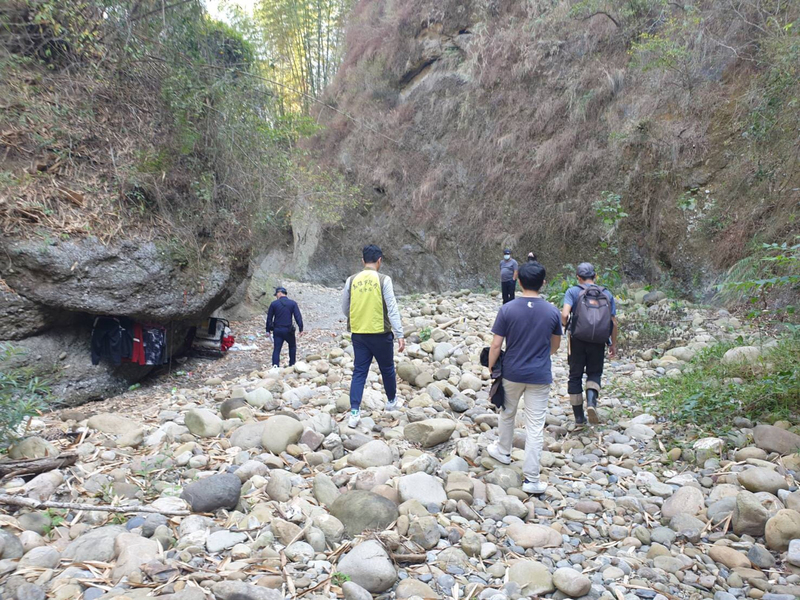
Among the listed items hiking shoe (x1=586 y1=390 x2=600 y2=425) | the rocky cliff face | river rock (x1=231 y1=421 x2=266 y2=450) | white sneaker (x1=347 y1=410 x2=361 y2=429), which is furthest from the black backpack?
the rocky cliff face

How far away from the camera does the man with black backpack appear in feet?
15.2

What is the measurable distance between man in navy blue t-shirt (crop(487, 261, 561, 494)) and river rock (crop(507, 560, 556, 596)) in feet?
3.22

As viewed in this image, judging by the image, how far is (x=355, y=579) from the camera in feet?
8.71

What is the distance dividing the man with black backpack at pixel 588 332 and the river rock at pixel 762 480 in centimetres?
147

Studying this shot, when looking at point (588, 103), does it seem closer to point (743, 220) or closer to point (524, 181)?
point (524, 181)

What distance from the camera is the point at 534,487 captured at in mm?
3742

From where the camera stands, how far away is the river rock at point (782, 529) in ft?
9.52

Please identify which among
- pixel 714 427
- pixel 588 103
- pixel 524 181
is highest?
pixel 588 103

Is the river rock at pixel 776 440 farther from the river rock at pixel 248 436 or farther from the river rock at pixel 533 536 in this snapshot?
the river rock at pixel 248 436

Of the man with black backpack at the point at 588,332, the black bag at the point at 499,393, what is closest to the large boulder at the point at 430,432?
the black bag at the point at 499,393

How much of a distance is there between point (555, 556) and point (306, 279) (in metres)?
19.4

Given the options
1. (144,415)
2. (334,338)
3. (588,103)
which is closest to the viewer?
(144,415)

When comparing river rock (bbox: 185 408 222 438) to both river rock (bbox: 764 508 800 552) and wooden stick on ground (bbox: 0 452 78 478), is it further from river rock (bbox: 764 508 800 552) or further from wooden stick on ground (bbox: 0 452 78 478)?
river rock (bbox: 764 508 800 552)

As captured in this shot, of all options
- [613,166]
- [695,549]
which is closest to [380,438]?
[695,549]
